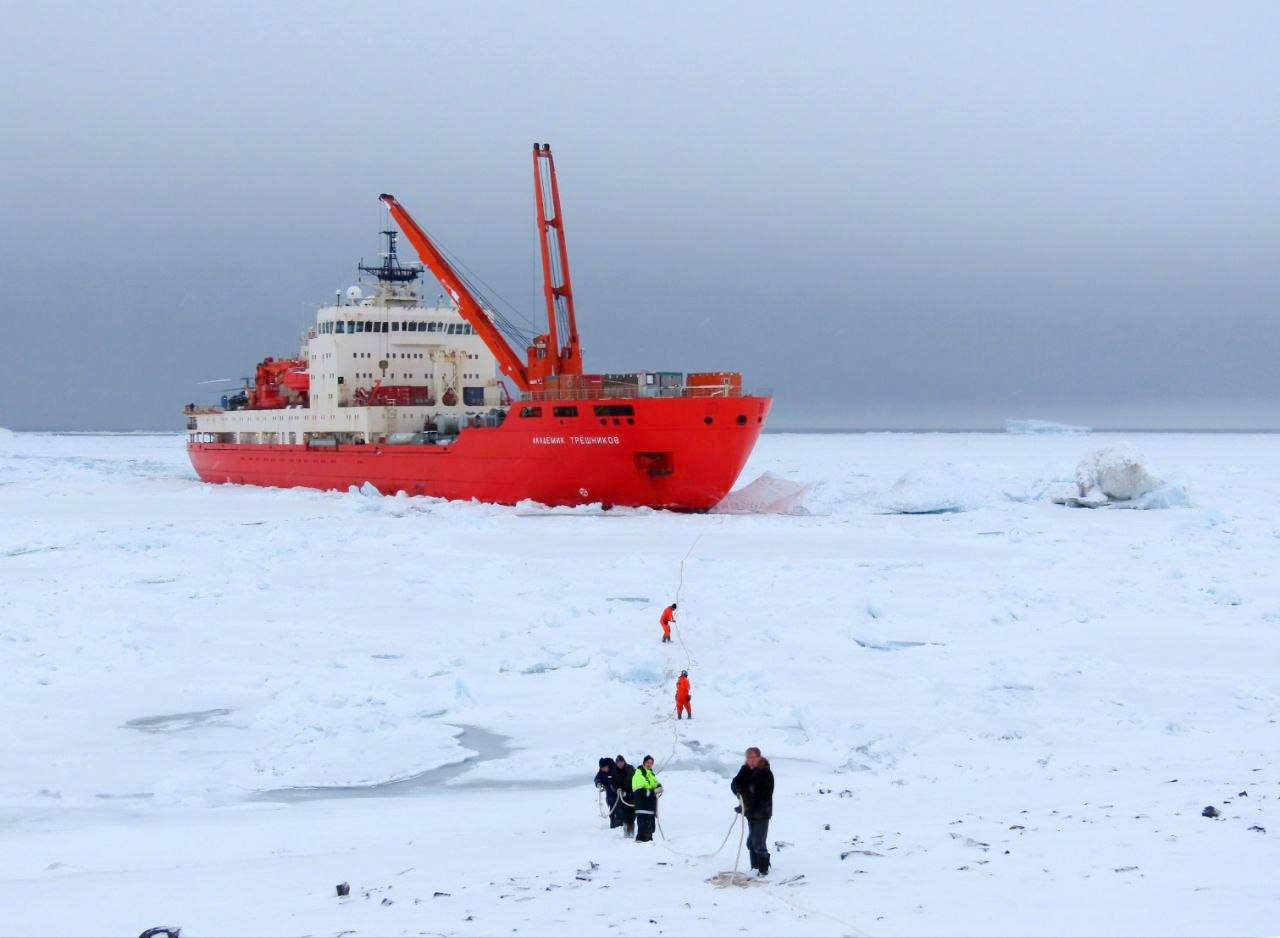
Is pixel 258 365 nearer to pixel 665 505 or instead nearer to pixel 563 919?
pixel 665 505

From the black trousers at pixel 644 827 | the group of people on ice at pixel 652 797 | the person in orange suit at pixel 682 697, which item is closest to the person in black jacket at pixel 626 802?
the group of people on ice at pixel 652 797

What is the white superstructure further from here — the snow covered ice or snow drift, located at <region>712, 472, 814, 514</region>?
the snow covered ice

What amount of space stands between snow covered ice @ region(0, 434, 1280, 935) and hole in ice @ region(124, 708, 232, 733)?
0.05m

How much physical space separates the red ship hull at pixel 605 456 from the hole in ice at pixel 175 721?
1470cm

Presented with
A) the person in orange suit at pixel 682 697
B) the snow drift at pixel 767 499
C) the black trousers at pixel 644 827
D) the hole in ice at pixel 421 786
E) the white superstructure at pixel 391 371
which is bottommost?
the hole in ice at pixel 421 786

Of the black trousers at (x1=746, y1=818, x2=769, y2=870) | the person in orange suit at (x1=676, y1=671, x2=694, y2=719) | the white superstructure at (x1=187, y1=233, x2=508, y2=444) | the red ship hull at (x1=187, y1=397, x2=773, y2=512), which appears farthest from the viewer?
the white superstructure at (x1=187, y1=233, x2=508, y2=444)

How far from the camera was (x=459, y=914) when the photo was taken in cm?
559

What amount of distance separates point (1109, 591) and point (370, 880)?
39.6 feet

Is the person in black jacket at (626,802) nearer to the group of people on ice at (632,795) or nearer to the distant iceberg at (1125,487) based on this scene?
the group of people on ice at (632,795)

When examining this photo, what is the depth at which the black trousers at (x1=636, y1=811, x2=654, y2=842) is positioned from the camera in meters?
6.81

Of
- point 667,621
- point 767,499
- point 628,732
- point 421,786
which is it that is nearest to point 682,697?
point 628,732

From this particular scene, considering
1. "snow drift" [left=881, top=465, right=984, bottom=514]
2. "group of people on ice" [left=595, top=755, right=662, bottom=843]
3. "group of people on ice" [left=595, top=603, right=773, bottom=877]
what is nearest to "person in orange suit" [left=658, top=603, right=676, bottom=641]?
"group of people on ice" [left=595, top=603, right=773, bottom=877]

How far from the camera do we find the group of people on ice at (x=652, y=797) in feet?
20.2

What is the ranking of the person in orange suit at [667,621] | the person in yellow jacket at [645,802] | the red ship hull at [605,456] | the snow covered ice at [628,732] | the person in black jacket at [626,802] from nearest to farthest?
the snow covered ice at [628,732]
the person in yellow jacket at [645,802]
the person in black jacket at [626,802]
the person in orange suit at [667,621]
the red ship hull at [605,456]
